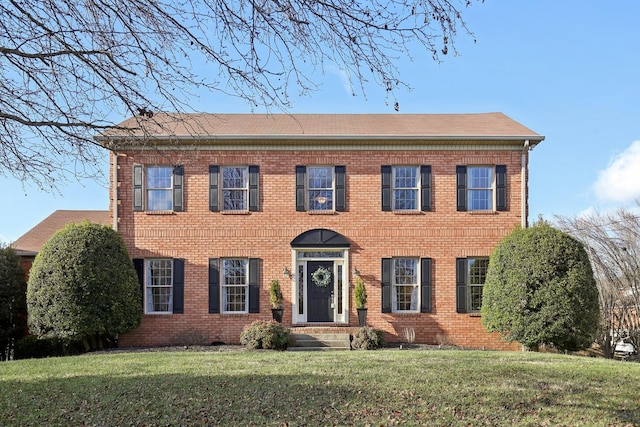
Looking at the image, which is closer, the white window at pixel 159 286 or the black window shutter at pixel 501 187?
the white window at pixel 159 286

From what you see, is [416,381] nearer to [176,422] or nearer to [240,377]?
[240,377]

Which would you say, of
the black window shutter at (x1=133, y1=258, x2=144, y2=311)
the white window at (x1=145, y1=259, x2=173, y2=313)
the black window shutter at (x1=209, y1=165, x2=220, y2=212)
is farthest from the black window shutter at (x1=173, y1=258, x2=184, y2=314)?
the black window shutter at (x1=209, y1=165, x2=220, y2=212)

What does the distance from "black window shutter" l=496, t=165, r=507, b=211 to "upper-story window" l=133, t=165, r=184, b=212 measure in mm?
8654

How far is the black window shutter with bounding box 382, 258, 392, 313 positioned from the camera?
61.3 ft

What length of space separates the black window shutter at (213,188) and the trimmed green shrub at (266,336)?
363 centimetres

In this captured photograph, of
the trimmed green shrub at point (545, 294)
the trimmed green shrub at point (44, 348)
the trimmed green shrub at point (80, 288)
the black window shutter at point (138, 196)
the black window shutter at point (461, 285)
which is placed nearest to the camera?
the trimmed green shrub at point (545, 294)

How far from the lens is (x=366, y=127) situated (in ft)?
65.4

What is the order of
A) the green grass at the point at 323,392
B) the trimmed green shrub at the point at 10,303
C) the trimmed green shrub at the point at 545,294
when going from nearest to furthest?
the green grass at the point at 323,392 → the trimmed green shrub at the point at 545,294 → the trimmed green shrub at the point at 10,303

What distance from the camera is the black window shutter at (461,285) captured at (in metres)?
18.7

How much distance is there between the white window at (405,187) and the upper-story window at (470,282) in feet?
6.77

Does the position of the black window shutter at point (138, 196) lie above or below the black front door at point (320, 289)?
above

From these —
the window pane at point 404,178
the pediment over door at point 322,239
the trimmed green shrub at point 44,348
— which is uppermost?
the window pane at point 404,178

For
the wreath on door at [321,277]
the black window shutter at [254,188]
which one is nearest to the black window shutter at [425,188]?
the wreath on door at [321,277]

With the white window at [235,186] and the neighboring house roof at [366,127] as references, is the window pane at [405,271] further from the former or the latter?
the white window at [235,186]
